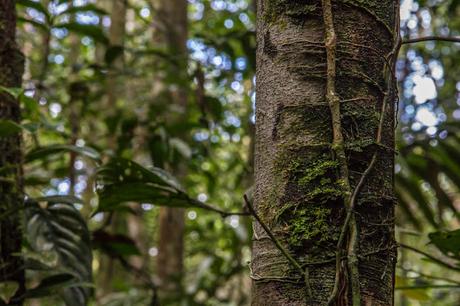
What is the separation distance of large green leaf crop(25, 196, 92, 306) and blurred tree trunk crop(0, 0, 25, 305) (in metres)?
0.07

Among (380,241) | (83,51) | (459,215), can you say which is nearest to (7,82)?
(380,241)

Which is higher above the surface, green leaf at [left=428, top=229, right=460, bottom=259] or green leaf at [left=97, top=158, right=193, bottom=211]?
green leaf at [left=97, top=158, right=193, bottom=211]

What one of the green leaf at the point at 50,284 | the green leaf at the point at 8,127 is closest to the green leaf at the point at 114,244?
the green leaf at the point at 50,284

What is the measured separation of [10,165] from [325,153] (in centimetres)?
112

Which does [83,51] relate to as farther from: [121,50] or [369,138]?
[369,138]

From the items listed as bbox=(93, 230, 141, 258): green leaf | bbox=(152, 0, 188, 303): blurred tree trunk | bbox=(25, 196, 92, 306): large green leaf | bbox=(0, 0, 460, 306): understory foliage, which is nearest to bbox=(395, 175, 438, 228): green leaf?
bbox=(0, 0, 460, 306): understory foliage

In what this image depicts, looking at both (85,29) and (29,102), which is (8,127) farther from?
(85,29)

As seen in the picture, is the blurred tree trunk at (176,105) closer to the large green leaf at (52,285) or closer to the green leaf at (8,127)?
the large green leaf at (52,285)

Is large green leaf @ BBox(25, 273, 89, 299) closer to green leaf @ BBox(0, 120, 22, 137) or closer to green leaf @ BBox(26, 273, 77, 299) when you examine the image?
green leaf @ BBox(26, 273, 77, 299)

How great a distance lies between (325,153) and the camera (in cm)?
113

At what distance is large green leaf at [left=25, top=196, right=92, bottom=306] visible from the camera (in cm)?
202

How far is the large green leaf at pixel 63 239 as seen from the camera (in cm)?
202

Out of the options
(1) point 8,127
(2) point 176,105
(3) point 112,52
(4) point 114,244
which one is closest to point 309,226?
(1) point 8,127

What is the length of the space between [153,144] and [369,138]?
2.31 meters
